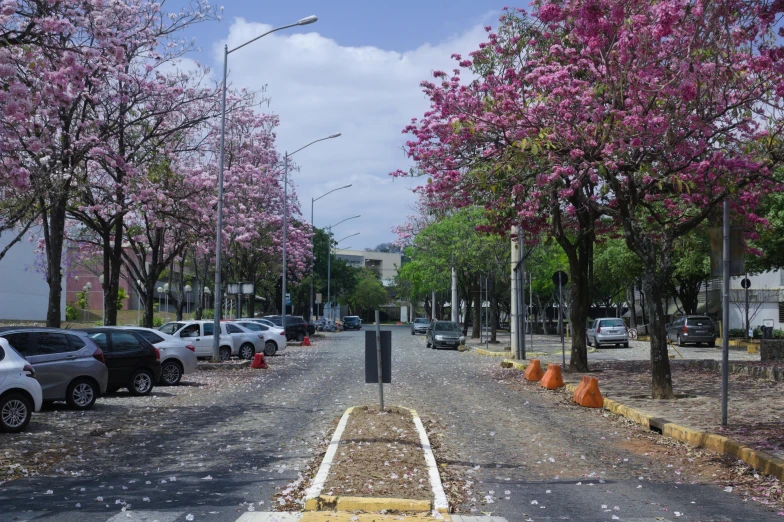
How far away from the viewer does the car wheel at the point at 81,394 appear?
15.6m

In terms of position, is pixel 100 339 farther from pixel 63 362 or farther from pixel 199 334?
pixel 199 334

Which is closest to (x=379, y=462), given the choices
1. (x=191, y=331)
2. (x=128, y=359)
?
(x=128, y=359)

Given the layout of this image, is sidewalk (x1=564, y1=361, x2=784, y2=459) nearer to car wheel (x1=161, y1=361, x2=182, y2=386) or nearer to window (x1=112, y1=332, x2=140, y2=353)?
car wheel (x1=161, y1=361, x2=182, y2=386)

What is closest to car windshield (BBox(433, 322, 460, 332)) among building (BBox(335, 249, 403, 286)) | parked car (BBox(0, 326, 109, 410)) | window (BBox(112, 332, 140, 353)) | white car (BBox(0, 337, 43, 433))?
window (BBox(112, 332, 140, 353))

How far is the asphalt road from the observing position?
770cm

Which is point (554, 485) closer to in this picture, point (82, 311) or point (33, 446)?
point (33, 446)

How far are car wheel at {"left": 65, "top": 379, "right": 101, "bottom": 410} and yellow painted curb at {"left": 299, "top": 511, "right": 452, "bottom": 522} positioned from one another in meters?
9.70

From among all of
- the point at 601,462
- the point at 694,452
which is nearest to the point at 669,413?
the point at 694,452

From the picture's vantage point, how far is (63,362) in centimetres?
1538

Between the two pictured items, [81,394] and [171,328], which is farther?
[171,328]

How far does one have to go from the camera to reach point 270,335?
36.0m

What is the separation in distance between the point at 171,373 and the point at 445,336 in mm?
24093

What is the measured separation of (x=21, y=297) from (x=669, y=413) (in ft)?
168

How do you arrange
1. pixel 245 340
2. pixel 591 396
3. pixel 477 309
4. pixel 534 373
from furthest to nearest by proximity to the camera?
1. pixel 477 309
2. pixel 245 340
3. pixel 534 373
4. pixel 591 396
